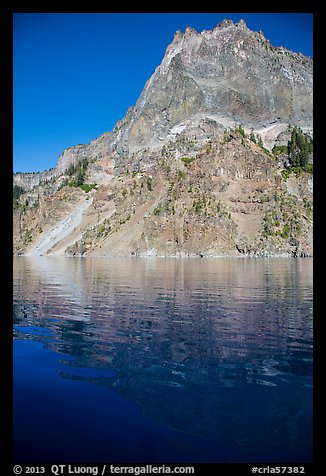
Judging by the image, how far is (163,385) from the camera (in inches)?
614

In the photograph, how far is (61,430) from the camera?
40.5 ft

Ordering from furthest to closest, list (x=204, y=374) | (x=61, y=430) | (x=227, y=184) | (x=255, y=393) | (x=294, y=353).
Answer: (x=227, y=184)
(x=294, y=353)
(x=204, y=374)
(x=255, y=393)
(x=61, y=430)

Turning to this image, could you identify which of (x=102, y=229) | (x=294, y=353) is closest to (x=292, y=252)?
(x=102, y=229)

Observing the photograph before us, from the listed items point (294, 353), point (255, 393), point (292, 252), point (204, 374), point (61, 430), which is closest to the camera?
point (61, 430)

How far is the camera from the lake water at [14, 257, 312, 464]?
11.4 metres

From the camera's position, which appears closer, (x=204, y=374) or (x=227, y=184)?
(x=204, y=374)

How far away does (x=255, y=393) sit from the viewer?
48.6 feet

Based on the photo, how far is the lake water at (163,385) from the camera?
11.4m
